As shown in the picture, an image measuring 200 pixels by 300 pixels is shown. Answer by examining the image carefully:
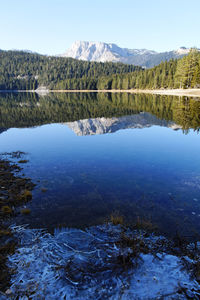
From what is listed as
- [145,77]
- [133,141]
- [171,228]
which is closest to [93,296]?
[171,228]

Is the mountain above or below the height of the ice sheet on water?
above

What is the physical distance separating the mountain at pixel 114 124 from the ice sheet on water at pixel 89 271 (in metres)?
24.8

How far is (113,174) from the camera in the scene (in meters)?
16.8

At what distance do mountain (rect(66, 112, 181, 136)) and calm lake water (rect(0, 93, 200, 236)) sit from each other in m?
0.40

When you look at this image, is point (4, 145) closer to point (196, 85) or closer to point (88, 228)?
point (88, 228)

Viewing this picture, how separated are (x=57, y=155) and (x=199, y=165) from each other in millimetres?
16176

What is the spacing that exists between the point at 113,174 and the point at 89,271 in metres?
10.0

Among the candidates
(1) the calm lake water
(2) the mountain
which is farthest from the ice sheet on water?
(2) the mountain

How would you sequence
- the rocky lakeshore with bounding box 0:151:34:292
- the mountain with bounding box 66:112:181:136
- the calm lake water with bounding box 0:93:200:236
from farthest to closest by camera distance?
1. the mountain with bounding box 66:112:181:136
2. the calm lake water with bounding box 0:93:200:236
3. the rocky lakeshore with bounding box 0:151:34:292

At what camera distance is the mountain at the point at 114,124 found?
34.3 metres

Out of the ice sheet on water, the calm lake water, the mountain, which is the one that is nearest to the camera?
the ice sheet on water

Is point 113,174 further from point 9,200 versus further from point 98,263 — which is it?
point 98,263

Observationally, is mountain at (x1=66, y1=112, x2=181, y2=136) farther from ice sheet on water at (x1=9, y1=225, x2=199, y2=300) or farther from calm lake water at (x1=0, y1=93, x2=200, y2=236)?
ice sheet on water at (x1=9, y1=225, x2=199, y2=300)

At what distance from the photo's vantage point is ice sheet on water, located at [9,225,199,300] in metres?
6.30
